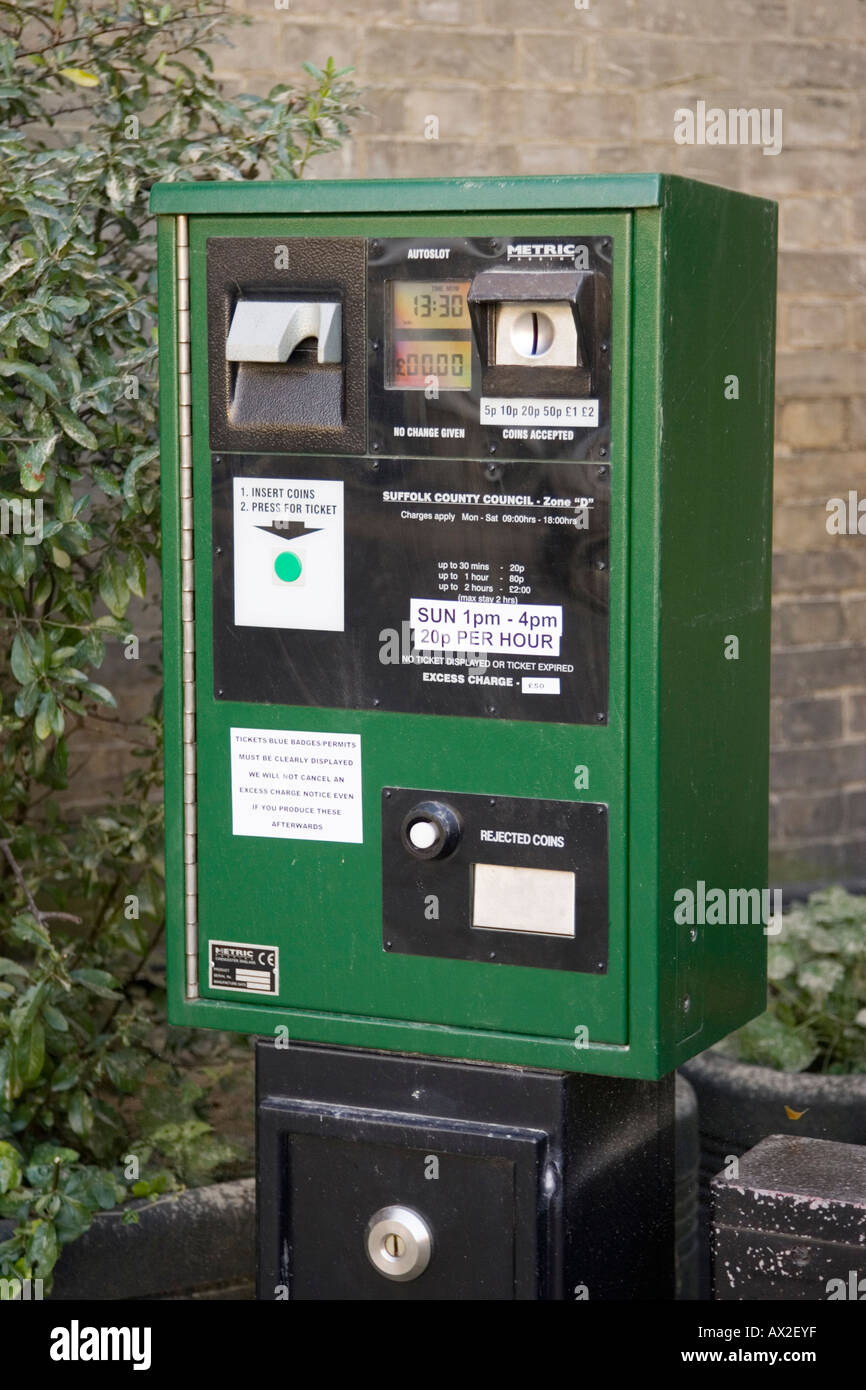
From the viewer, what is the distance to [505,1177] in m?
2.41

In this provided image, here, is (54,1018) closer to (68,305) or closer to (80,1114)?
(80,1114)

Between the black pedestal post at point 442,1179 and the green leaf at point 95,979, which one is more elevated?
the green leaf at point 95,979

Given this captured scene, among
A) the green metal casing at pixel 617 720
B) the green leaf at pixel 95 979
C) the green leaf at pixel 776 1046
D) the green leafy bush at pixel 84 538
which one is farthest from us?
the green leaf at pixel 776 1046

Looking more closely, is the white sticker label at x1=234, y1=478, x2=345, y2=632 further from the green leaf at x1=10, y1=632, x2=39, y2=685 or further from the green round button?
the green leaf at x1=10, y1=632, x2=39, y2=685

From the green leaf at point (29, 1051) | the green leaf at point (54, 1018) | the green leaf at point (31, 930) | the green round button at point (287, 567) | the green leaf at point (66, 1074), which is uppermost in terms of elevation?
the green round button at point (287, 567)

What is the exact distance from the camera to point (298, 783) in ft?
8.00

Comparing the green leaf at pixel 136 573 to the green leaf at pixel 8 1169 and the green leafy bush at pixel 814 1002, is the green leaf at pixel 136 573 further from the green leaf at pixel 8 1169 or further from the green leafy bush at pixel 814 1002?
the green leafy bush at pixel 814 1002

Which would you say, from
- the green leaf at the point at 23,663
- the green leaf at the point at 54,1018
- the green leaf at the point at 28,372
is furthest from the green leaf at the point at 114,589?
the green leaf at the point at 54,1018

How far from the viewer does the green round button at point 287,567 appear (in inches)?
94.3

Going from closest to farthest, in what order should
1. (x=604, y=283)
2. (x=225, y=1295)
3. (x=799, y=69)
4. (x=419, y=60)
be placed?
(x=604, y=283) → (x=225, y=1295) → (x=419, y=60) → (x=799, y=69)

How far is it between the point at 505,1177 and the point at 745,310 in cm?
117

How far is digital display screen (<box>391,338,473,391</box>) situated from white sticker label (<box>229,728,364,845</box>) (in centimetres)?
46
